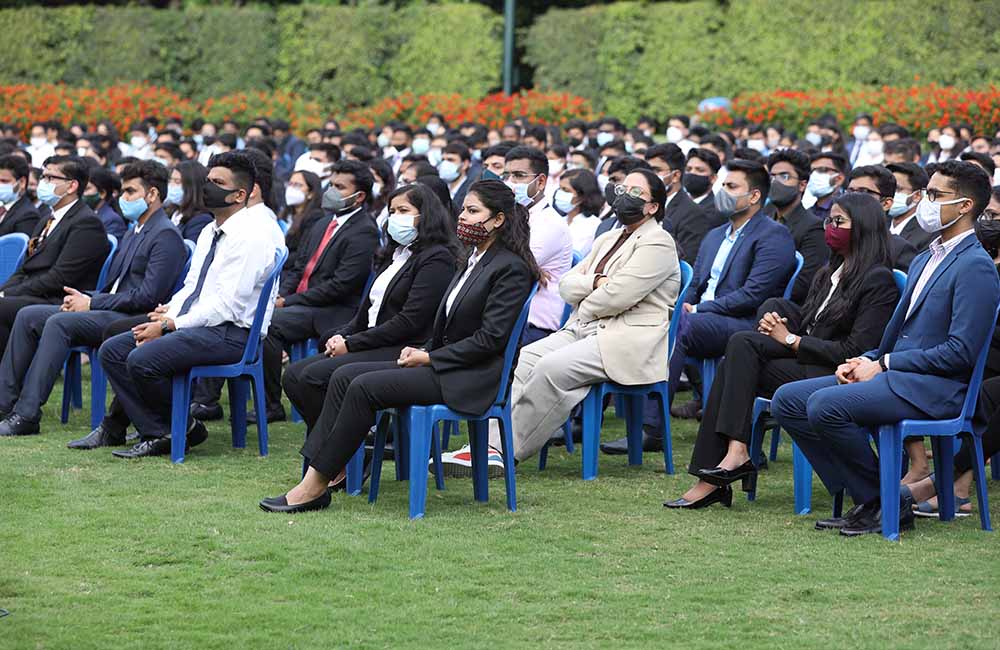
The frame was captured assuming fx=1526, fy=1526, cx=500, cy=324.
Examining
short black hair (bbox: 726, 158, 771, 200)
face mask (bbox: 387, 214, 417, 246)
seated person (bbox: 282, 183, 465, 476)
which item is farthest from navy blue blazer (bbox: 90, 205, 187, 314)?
short black hair (bbox: 726, 158, 771, 200)

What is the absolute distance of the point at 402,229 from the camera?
7691 millimetres

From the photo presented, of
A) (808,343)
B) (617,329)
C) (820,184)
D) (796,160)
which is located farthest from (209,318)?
(820,184)

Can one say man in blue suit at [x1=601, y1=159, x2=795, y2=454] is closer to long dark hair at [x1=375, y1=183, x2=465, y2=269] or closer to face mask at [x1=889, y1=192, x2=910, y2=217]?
face mask at [x1=889, y1=192, x2=910, y2=217]

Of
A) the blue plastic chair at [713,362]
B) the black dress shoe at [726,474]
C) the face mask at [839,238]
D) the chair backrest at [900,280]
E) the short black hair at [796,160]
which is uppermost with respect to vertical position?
the short black hair at [796,160]

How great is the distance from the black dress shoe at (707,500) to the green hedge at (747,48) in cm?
1938

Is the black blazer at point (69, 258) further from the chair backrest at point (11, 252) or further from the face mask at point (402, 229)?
the face mask at point (402, 229)

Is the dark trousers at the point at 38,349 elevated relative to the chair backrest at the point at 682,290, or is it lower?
lower

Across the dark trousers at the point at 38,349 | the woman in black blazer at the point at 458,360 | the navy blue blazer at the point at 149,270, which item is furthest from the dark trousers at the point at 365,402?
the dark trousers at the point at 38,349

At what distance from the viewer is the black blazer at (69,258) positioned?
32.2ft

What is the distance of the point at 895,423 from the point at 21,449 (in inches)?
191

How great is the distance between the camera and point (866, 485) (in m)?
6.71

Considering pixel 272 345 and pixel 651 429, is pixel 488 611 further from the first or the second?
pixel 272 345

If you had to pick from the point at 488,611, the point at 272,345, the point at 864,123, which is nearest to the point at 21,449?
the point at 272,345

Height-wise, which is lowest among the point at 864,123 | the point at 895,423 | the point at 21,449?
the point at 21,449
